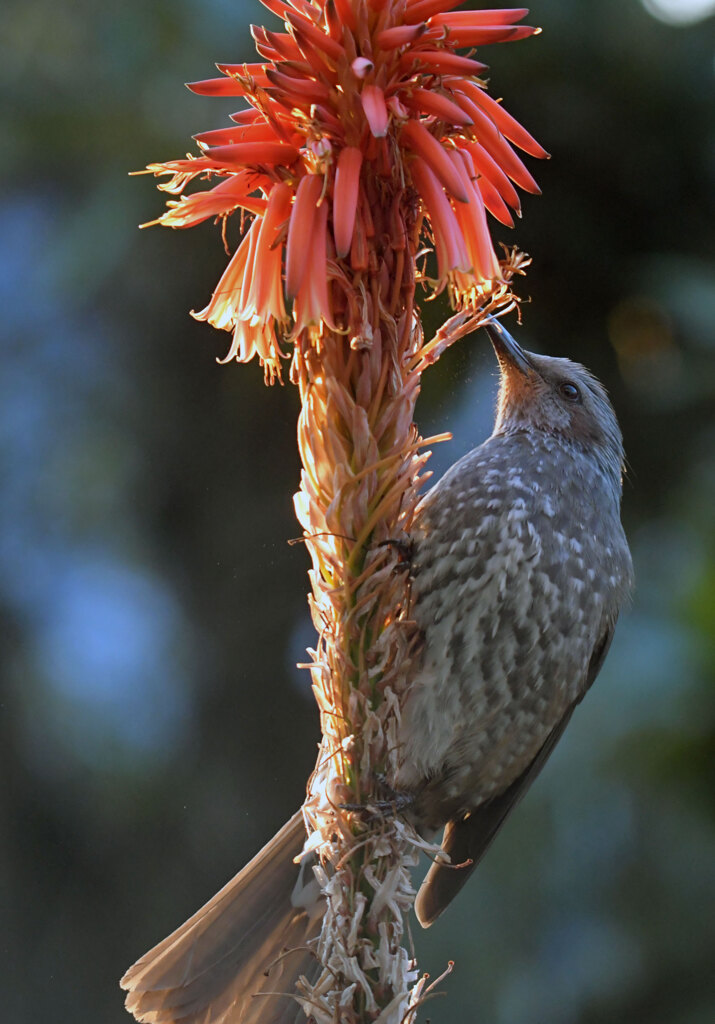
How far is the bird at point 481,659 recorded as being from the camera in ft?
5.10

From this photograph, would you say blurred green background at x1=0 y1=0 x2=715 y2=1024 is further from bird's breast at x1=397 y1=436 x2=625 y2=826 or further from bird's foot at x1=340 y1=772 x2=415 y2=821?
bird's foot at x1=340 y1=772 x2=415 y2=821

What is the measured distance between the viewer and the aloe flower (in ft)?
3.75

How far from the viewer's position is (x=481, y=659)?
5.45 feet

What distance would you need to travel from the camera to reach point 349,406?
125 centimetres

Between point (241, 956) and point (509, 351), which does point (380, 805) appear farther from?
point (509, 351)

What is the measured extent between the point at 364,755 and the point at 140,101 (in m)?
2.16

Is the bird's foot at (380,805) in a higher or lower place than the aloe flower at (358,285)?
lower

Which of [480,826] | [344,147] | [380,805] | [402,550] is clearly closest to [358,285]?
[344,147]

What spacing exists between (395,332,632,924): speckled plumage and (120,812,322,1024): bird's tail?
275 millimetres

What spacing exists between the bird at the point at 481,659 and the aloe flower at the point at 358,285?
0.39 ft

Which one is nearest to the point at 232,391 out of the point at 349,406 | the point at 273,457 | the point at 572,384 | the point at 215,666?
the point at 273,457

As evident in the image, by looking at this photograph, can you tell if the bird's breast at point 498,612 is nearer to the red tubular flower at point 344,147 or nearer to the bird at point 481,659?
the bird at point 481,659

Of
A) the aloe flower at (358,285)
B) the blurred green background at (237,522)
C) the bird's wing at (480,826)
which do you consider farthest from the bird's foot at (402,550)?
the blurred green background at (237,522)

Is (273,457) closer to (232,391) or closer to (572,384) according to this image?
(232,391)
